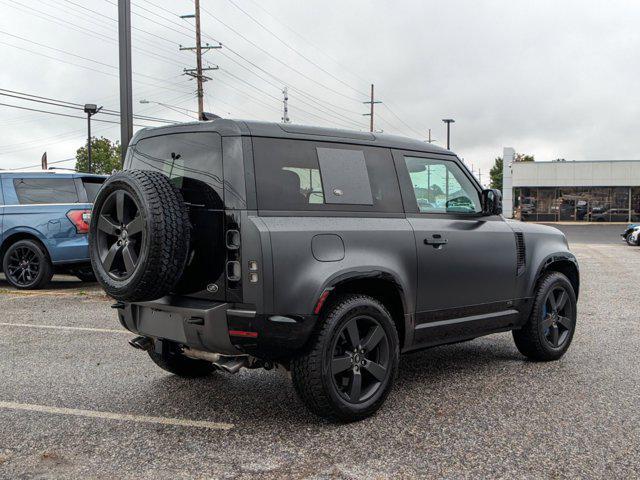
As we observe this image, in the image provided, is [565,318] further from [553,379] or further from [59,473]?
[59,473]

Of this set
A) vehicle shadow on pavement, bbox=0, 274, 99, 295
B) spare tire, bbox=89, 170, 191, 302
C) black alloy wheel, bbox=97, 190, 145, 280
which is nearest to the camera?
spare tire, bbox=89, 170, 191, 302

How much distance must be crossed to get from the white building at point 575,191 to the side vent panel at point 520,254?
4670 cm

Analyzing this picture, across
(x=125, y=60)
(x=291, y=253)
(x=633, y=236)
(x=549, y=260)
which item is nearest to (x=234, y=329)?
(x=291, y=253)

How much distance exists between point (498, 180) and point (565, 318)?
350 ft

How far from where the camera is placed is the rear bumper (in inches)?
151

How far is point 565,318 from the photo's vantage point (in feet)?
20.0

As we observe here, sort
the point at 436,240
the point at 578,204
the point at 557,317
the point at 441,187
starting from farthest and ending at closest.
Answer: the point at 578,204 < the point at 557,317 < the point at 441,187 < the point at 436,240

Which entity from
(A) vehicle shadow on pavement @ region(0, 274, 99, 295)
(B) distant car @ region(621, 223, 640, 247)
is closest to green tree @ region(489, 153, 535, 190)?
(B) distant car @ region(621, 223, 640, 247)

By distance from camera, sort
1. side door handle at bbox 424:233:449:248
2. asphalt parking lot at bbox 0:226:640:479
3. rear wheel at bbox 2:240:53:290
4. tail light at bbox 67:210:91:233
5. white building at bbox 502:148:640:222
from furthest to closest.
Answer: white building at bbox 502:148:640:222, rear wheel at bbox 2:240:53:290, tail light at bbox 67:210:91:233, side door handle at bbox 424:233:449:248, asphalt parking lot at bbox 0:226:640:479

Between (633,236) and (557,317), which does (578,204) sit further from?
(557,317)

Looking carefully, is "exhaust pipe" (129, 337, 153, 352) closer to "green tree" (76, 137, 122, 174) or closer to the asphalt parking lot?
the asphalt parking lot

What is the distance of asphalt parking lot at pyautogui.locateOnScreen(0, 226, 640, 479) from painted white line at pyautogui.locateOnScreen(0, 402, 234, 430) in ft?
0.05

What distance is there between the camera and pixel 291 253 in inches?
154

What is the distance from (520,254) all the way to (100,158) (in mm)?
71359
